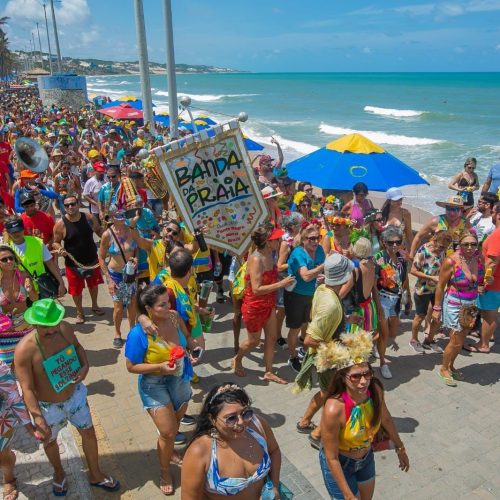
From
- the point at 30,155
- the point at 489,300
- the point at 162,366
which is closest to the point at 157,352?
the point at 162,366

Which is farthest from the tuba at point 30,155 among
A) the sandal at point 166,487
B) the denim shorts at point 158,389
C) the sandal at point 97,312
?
the sandal at point 166,487

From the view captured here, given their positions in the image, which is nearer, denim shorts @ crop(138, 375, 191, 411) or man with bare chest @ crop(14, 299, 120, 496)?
man with bare chest @ crop(14, 299, 120, 496)

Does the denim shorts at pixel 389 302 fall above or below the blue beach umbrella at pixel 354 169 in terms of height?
below

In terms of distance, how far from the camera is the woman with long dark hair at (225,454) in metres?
2.25

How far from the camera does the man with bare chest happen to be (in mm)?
2957

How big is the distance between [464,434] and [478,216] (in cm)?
368

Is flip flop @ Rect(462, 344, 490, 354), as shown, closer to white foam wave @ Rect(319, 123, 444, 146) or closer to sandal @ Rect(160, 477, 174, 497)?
sandal @ Rect(160, 477, 174, 497)

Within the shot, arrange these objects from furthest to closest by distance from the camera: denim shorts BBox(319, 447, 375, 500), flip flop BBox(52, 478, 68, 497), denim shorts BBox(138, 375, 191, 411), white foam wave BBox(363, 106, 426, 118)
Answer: white foam wave BBox(363, 106, 426, 118), flip flop BBox(52, 478, 68, 497), denim shorts BBox(138, 375, 191, 411), denim shorts BBox(319, 447, 375, 500)

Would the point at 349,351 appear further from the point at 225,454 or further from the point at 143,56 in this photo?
the point at 143,56

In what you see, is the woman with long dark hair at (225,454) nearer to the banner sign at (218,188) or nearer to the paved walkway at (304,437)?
the paved walkway at (304,437)

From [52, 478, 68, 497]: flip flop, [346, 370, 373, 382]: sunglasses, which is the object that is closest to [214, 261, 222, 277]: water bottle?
[52, 478, 68, 497]: flip flop

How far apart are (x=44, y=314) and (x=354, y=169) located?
587 centimetres

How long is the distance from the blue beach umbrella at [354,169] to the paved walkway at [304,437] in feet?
9.38

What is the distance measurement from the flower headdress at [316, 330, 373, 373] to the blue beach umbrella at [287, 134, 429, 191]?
195 inches
